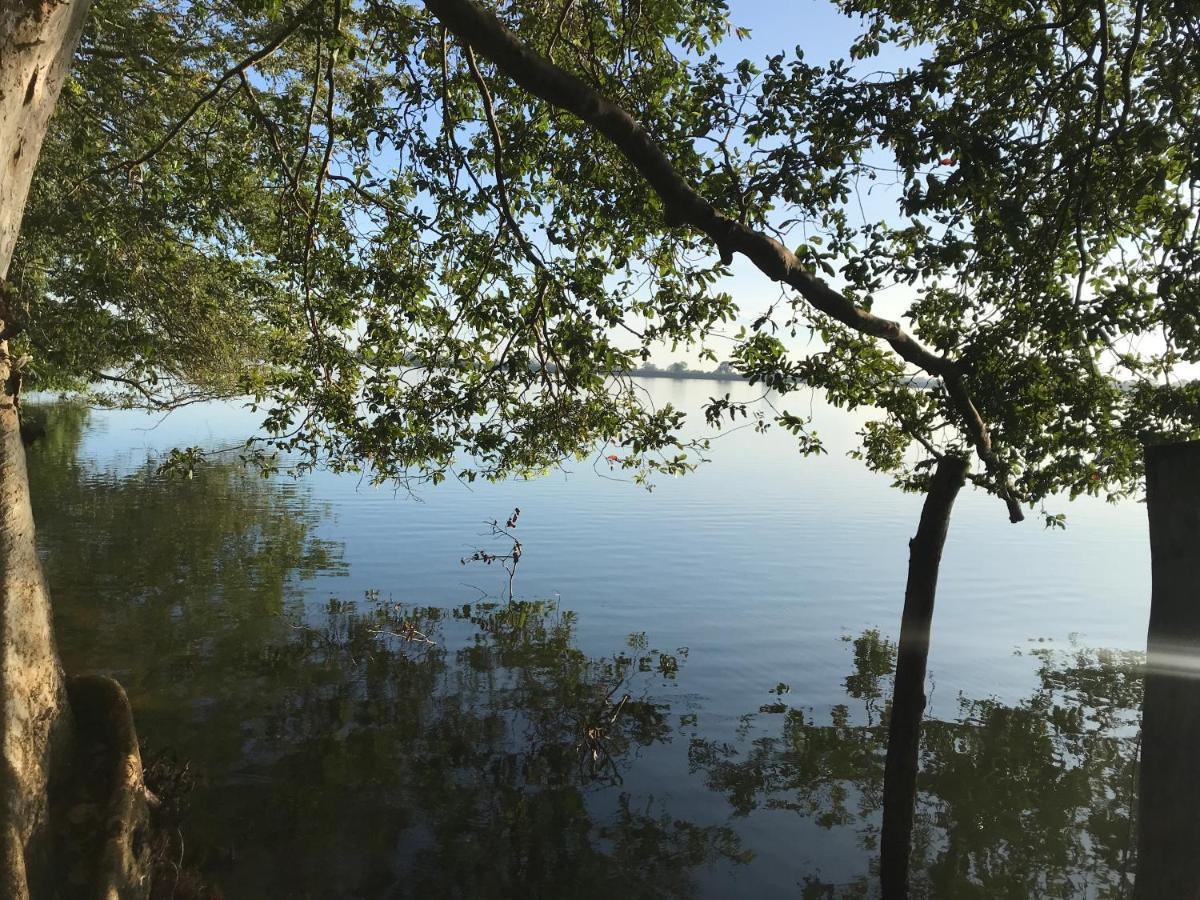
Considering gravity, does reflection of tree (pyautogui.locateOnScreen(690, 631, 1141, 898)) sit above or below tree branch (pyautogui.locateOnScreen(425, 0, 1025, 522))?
below

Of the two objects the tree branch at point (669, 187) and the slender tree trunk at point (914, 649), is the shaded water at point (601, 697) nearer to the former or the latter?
the slender tree trunk at point (914, 649)

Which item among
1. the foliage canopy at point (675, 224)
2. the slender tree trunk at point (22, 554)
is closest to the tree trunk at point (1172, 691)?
the foliage canopy at point (675, 224)

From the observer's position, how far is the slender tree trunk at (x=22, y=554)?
3.51m

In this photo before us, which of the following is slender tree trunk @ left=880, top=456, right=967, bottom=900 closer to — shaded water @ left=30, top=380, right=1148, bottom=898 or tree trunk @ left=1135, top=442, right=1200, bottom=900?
shaded water @ left=30, top=380, right=1148, bottom=898

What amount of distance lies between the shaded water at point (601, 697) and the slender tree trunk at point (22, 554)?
305 centimetres

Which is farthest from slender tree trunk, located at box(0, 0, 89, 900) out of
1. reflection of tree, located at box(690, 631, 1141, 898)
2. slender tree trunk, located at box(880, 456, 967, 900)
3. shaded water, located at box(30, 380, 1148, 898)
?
reflection of tree, located at box(690, 631, 1141, 898)

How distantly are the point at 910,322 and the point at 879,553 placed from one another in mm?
16587

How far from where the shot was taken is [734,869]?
23.9 feet

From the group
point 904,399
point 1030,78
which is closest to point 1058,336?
point 904,399

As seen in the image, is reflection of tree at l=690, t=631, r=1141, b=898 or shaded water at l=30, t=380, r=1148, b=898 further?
reflection of tree at l=690, t=631, r=1141, b=898

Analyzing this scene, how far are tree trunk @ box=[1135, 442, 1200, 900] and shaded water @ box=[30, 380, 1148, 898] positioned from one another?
13.9 feet

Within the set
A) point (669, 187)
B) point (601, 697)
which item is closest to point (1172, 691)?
point (669, 187)

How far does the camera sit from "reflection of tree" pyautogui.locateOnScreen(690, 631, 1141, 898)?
7559mm

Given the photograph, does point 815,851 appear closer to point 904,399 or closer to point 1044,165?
point 904,399
